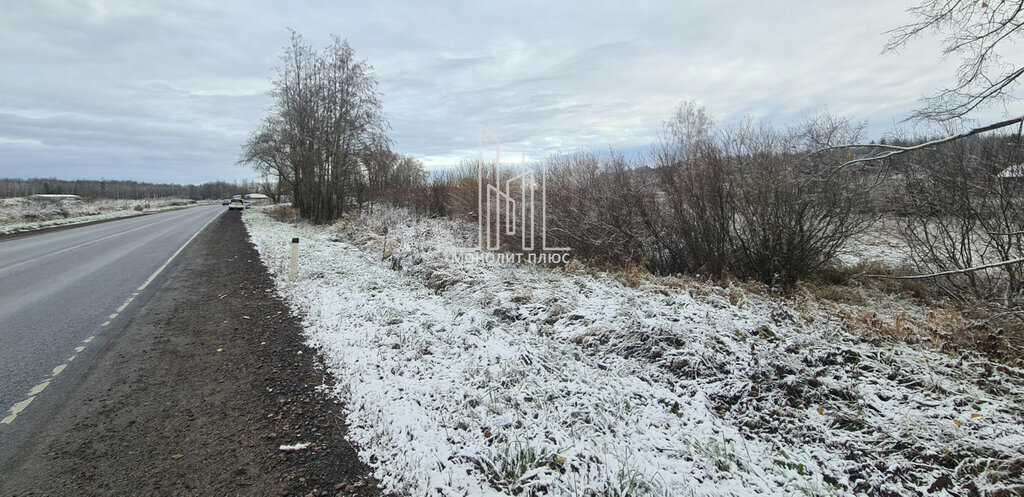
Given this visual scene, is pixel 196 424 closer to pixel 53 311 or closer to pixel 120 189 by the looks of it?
pixel 53 311

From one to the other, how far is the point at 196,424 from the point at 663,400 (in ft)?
12.8

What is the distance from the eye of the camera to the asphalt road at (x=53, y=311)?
3734 millimetres

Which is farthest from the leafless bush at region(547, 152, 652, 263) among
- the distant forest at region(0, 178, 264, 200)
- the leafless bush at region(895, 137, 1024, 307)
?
the distant forest at region(0, 178, 264, 200)

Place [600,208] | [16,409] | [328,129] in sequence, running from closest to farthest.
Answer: [16,409]
[600,208]
[328,129]

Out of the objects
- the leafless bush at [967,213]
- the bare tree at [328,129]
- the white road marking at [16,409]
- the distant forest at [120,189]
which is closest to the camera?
the white road marking at [16,409]

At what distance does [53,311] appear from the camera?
609cm

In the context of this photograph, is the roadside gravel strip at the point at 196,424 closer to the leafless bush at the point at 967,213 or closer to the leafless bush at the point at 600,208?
the leafless bush at the point at 600,208

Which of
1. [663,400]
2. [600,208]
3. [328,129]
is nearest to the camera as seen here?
[663,400]

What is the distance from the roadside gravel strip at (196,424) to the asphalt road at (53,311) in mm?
208

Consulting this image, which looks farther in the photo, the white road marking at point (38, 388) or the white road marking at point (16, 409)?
the white road marking at point (38, 388)

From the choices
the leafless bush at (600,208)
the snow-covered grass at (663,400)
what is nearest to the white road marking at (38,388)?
the snow-covered grass at (663,400)

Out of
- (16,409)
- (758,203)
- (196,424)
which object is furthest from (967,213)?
(16,409)

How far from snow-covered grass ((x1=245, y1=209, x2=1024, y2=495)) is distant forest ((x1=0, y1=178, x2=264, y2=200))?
3460 inches

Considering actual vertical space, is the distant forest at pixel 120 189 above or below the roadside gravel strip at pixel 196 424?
above
